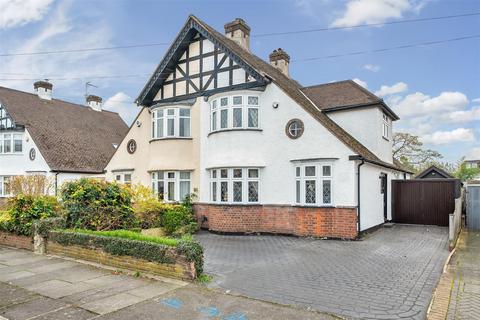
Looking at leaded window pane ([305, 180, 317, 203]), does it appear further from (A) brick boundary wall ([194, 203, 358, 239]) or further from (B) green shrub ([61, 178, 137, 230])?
(B) green shrub ([61, 178, 137, 230])

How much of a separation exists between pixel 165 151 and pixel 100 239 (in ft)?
26.1

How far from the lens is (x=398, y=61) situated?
14.9m

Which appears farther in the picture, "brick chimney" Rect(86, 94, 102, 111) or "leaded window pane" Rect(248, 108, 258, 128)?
"brick chimney" Rect(86, 94, 102, 111)

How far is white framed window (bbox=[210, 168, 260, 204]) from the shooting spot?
47.9 ft

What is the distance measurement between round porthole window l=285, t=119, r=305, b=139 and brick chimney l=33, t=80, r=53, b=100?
2488 centimetres

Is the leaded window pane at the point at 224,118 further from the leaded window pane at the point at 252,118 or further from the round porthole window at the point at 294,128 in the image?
the round porthole window at the point at 294,128

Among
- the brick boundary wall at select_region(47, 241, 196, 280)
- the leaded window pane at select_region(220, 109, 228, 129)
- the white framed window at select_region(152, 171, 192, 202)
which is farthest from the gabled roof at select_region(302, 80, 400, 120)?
the brick boundary wall at select_region(47, 241, 196, 280)

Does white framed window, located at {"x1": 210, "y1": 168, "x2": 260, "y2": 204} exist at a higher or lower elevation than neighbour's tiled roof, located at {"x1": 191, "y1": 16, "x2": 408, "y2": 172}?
lower

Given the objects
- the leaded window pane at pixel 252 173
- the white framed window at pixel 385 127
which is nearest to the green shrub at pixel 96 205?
the leaded window pane at pixel 252 173

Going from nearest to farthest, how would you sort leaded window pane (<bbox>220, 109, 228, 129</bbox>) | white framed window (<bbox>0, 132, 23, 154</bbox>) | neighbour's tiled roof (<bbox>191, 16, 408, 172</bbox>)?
neighbour's tiled roof (<bbox>191, 16, 408, 172</bbox>), leaded window pane (<bbox>220, 109, 228, 129</bbox>), white framed window (<bbox>0, 132, 23, 154</bbox>)

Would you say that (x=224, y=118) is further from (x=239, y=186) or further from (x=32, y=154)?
(x=32, y=154)

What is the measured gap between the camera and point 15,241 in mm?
11984

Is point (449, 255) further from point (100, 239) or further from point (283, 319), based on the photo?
point (100, 239)

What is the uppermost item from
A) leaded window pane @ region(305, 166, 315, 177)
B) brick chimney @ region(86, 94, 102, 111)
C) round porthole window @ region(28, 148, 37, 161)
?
brick chimney @ region(86, 94, 102, 111)
